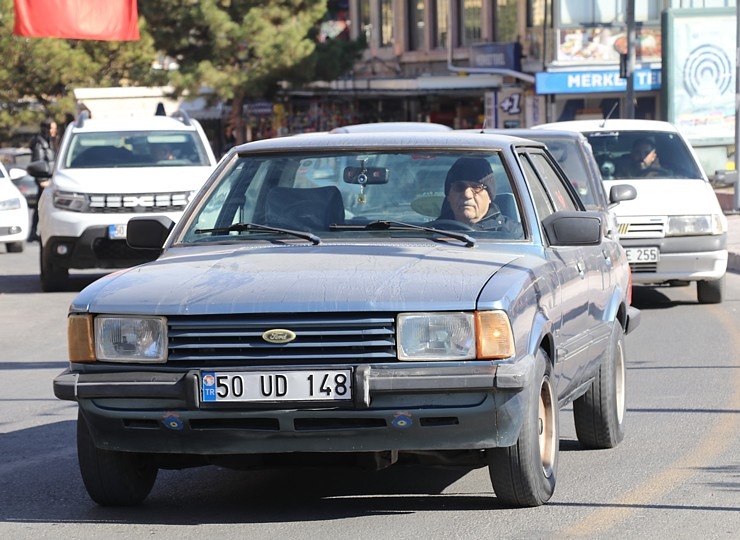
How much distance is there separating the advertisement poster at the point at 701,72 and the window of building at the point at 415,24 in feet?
47.1

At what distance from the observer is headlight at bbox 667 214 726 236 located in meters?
14.7

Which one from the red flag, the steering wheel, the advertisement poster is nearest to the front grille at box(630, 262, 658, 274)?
the steering wheel

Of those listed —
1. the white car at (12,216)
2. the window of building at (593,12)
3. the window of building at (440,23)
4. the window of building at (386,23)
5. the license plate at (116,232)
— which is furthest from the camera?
the window of building at (386,23)

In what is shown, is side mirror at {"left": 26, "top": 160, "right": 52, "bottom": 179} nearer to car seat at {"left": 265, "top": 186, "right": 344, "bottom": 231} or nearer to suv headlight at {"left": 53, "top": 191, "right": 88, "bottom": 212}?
suv headlight at {"left": 53, "top": 191, "right": 88, "bottom": 212}

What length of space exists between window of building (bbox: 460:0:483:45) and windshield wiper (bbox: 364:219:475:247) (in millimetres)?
42371

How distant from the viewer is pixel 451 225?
271 inches

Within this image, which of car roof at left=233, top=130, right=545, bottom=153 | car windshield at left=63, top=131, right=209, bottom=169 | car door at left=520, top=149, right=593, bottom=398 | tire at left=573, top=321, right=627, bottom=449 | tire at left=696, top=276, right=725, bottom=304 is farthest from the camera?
car windshield at left=63, top=131, right=209, bottom=169

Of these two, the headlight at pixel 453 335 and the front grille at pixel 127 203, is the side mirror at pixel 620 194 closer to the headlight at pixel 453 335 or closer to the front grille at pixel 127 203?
the front grille at pixel 127 203

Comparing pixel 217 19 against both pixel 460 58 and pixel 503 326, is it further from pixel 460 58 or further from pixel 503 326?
pixel 503 326

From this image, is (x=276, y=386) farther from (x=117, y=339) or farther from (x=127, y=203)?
(x=127, y=203)

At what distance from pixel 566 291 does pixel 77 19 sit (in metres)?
14.7

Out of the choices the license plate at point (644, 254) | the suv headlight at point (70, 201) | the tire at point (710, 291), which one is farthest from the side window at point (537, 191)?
the suv headlight at point (70, 201)

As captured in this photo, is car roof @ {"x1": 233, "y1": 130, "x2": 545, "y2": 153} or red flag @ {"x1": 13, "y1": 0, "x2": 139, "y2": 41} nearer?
car roof @ {"x1": 233, "y1": 130, "x2": 545, "y2": 153}

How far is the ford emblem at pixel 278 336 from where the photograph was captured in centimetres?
570
